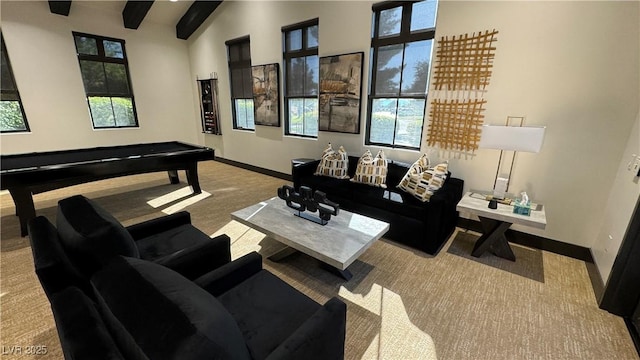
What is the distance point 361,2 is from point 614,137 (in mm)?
3094

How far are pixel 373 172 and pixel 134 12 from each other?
218 inches

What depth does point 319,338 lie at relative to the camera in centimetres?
110

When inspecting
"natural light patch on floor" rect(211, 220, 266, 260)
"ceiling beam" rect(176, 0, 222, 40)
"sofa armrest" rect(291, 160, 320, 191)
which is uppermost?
"ceiling beam" rect(176, 0, 222, 40)

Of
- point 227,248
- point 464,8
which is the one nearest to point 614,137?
point 464,8

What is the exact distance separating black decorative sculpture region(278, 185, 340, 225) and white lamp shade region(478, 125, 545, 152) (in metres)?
1.58

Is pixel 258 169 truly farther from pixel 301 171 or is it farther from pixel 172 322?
pixel 172 322

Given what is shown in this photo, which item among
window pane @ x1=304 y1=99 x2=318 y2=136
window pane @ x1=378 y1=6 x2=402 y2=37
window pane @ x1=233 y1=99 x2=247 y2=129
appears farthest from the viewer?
window pane @ x1=233 y1=99 x2=247 y2=129

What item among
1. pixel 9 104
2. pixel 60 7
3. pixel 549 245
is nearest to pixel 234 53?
pixel 60 7

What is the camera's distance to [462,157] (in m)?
3.10

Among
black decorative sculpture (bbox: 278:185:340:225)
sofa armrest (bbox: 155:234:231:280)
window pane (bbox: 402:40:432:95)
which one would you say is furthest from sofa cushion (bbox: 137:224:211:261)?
window pane (bbox: 402:40:432:95)

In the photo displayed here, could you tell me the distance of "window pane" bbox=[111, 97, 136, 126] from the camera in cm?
559

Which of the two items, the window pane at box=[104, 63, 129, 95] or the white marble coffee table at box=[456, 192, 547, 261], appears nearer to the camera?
the white marble coffee table at box=[456, 192, 547, 261]

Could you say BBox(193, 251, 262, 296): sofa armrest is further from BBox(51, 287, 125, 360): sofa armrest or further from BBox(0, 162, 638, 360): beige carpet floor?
BBox(0, 162, 638, 360): beige carpet floor

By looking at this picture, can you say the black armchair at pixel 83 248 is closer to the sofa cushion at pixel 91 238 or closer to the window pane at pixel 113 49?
the sofa cushion at pixel 91 238
